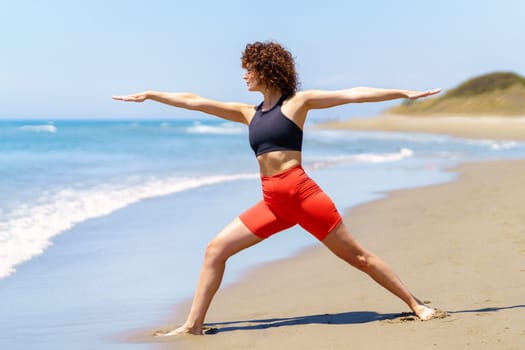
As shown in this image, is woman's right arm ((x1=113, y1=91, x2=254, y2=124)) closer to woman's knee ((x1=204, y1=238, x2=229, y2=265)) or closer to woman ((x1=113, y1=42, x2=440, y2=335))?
woman ((x1=113, y1=42, x2=440, y2=335))

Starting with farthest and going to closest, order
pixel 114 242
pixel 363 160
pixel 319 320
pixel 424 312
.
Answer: pixel 363 160 < pixel 114 242 < pixel 319 320 < pixel 424 312

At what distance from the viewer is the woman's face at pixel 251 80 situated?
4758 millimetres

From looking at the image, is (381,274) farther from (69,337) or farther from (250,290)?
(69,337)

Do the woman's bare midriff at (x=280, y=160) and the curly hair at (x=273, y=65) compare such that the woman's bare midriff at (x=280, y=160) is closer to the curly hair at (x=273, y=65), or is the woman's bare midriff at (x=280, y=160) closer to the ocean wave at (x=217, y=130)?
the curly hair at (x=273, y=65)

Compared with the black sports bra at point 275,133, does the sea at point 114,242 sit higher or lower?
lower

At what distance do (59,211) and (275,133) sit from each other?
24.2ft

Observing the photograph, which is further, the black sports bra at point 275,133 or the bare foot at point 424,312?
the bare foot at point 424,312

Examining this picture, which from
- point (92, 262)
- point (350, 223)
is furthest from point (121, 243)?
point (350, 223)

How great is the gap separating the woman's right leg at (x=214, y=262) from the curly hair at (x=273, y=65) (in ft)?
3.15

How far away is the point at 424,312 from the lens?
4.77m

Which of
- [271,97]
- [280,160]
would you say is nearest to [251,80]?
[271,97]

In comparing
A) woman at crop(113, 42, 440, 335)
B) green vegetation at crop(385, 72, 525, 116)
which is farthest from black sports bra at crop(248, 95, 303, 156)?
green vegetation at crop(385, 72, 525, 116)

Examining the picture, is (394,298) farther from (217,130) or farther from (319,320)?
(217,130)

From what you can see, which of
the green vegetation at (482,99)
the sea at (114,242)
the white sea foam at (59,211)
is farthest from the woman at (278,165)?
the green vegetation at (482,99)
